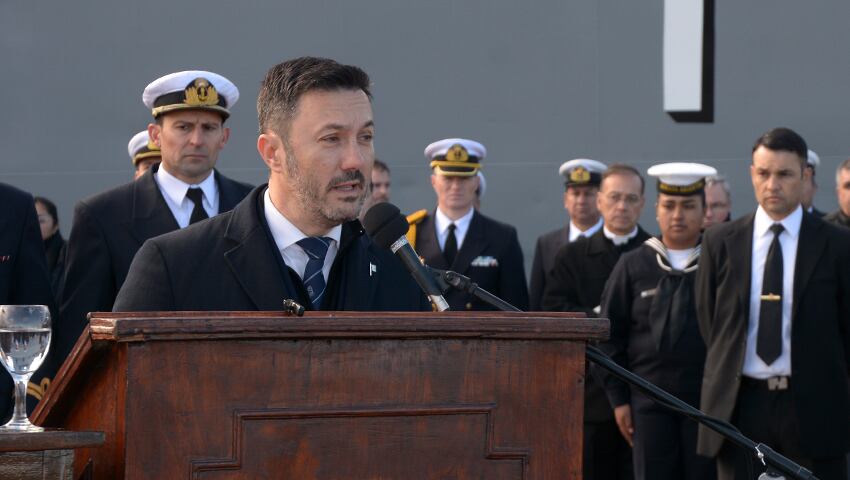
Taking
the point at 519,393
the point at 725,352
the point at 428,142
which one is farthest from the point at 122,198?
the point at 428,142

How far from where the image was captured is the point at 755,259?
5.88 metres

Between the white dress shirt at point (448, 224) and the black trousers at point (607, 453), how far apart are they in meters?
1.30

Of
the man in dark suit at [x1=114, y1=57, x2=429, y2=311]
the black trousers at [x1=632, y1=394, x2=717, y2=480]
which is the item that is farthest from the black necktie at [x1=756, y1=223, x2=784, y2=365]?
the man in dark suit at [x1=114, y1=57, x2=429, y2=311]

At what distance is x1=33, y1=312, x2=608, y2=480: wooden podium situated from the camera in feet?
6.24

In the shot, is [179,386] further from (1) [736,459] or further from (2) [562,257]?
(2) [562,257]

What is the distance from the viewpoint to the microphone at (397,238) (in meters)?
2.41

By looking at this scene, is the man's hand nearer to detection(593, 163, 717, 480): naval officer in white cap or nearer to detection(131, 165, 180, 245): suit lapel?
detection(593, 163, 717, 480): naval officer in white cap

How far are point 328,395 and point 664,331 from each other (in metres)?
4.61

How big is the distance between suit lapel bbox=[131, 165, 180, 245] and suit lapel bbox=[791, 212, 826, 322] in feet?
8.67

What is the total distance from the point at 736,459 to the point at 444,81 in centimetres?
465

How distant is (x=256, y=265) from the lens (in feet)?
9.03

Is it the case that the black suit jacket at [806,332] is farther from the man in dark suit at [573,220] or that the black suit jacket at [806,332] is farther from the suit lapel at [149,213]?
the suit lapel at [149,213]

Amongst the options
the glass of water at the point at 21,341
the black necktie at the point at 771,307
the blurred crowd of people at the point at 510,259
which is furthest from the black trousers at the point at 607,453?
the glass of water at the point at 21,341

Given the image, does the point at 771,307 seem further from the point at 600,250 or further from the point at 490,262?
the point at 490,262
